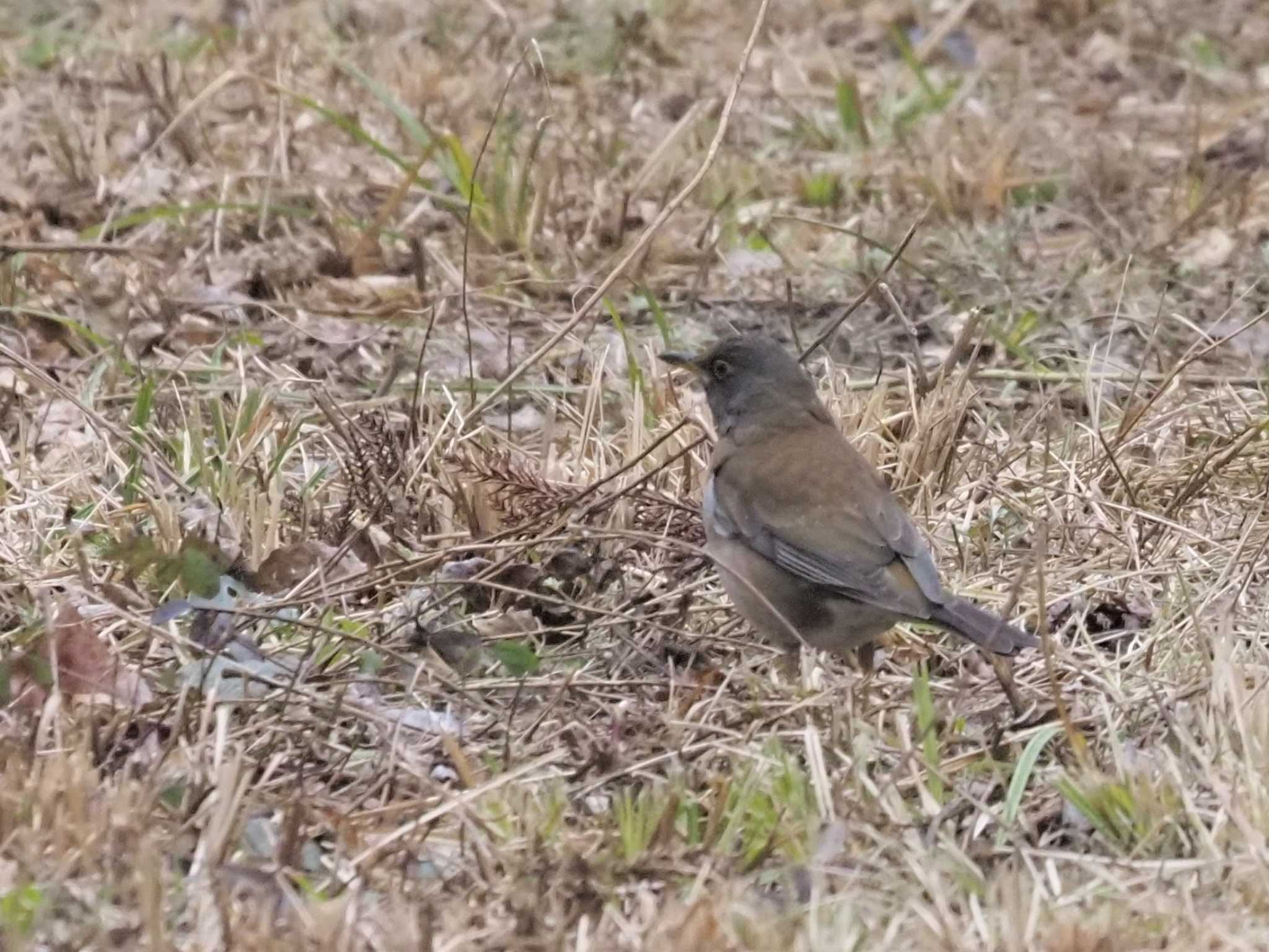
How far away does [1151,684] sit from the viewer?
3.85 m

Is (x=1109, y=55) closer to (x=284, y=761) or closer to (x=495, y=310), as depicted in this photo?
(x=495, y=310)

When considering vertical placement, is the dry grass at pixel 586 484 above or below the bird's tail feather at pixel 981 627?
below

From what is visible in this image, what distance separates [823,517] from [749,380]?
0.65 meters

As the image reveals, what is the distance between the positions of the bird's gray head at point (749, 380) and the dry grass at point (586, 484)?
18 cm

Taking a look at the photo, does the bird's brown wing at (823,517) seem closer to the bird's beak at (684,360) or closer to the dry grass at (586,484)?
the dry grass at (586,484)

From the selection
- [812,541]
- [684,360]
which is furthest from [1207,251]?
[812,541]

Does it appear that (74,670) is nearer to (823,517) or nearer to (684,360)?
(823,517)

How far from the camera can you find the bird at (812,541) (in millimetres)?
4000

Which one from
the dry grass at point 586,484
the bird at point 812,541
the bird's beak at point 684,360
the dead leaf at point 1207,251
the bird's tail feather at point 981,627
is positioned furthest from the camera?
the dead leaf at point 1207,251

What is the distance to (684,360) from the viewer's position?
5.07m

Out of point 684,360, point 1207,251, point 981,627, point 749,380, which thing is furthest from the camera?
point 1207,251

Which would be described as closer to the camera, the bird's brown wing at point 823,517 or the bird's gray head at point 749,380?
the bird's brown wing at point 823,517

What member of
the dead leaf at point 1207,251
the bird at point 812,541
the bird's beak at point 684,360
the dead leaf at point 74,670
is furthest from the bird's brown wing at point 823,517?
the dead leaf at point 1207,251

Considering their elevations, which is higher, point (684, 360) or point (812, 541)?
point (684, 360)
